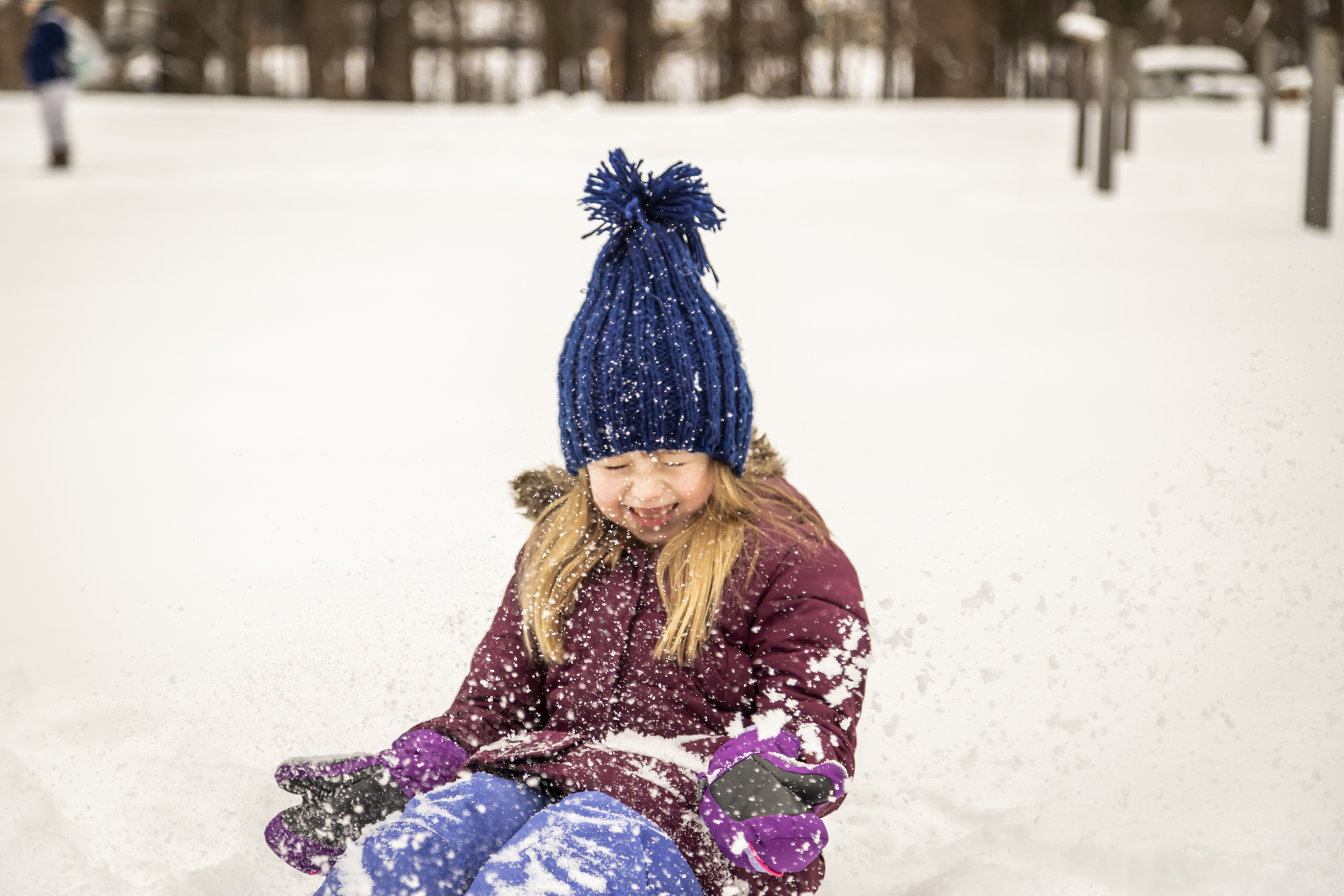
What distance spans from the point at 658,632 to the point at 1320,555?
191 centimetres

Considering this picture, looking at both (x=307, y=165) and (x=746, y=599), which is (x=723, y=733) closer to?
(x=746, y=599)

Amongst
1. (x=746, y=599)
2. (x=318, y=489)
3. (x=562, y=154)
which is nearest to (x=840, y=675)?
(x=746, y=599)

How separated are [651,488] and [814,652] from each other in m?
0.31

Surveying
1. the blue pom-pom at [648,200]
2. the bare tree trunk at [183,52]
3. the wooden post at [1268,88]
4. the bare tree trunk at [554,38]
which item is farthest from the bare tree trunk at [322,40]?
the blue pom-pom at [648,200]

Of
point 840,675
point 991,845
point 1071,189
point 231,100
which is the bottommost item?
point 991,845

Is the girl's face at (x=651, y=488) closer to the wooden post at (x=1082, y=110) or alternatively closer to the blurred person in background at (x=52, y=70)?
the wooden post at (x=1082, y=110)

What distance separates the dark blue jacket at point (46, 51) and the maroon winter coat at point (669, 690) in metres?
9.84

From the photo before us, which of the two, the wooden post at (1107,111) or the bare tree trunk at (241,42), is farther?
the bare tree trunk at (241,42)

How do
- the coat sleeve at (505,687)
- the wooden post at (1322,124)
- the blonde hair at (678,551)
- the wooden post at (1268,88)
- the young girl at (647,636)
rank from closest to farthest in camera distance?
the young girl at (647,636), the blonde hair at (678,551), the coat sleeve at (505,687), the wooden post at (1322,124), the wooden post at (1268,88)

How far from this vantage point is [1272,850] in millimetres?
2174

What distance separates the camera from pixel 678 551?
5.87ft

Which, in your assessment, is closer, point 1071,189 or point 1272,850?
point 1272,850

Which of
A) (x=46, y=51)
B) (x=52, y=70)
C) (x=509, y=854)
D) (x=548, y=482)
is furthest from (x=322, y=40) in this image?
(x=509, y=854)

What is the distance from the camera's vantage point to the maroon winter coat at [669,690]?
5.38 ft
